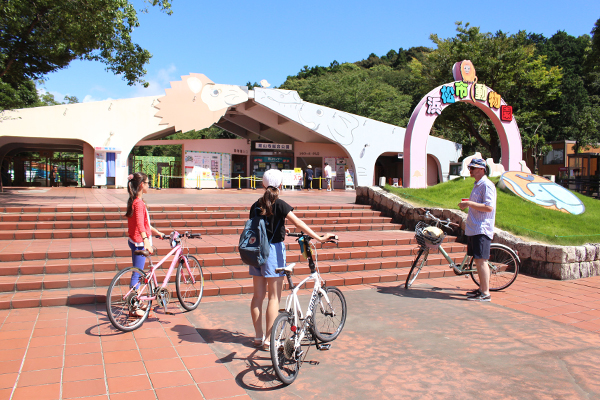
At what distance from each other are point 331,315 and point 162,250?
3615 mm

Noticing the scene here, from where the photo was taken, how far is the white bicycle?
3291mm

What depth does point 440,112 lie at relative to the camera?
12.3m

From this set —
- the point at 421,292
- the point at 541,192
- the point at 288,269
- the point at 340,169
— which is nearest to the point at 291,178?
the point at 340,169

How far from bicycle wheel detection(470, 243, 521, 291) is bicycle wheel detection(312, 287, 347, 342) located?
2.88m

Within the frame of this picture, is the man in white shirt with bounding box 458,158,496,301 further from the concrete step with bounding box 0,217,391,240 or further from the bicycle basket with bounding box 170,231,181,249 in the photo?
the concrete step with bounding box 0,217,391,240

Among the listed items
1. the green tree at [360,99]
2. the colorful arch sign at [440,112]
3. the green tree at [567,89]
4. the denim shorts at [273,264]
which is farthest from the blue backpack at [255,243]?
the green tree at [567,89]

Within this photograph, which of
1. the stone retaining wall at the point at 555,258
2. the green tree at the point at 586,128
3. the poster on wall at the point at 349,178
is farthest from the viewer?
the green tree at the point at 586,128

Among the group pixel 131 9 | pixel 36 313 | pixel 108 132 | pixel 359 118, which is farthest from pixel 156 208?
pixel 359 118

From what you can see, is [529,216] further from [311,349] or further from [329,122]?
[329,122]

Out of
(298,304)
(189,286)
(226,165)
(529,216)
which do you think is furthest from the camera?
(226,165)

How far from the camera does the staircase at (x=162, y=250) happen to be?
560 cm

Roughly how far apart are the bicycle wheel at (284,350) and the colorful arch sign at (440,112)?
31.7 feet

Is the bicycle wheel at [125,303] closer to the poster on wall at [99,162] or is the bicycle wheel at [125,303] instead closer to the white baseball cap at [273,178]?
the white baseball cap at [273,178]

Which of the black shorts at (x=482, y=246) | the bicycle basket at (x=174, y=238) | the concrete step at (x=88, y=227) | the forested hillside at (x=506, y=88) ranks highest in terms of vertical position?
the forested hillside at (x=506, y=88)
